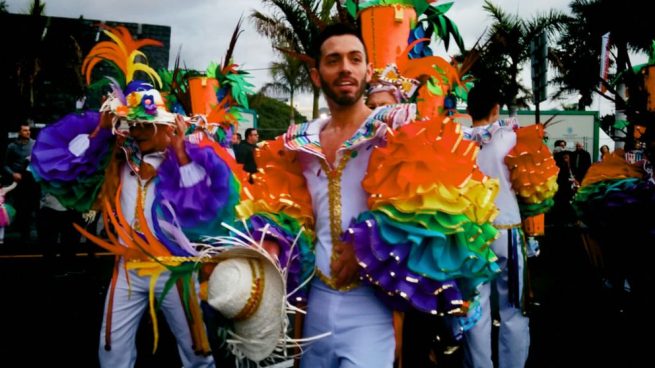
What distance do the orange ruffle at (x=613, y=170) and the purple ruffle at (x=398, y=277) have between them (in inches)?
130

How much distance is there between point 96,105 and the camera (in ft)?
15.4

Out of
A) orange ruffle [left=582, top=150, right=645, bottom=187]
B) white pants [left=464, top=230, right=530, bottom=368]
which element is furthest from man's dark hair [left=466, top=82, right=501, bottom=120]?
orange ruffle [left=582, top=150, right=645, bottom=187]

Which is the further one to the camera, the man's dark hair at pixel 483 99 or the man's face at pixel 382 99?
the man's dark hair at pixel 483 99

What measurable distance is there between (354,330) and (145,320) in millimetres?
4595

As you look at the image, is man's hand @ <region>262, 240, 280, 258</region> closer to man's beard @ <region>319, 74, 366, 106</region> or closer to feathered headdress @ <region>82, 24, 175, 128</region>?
man's beard @ <region>319, 74, 366, 106</region>

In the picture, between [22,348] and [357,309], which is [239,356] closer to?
[357,309]

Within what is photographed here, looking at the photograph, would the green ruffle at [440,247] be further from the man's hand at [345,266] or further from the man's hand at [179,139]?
the man's hand at [179,139]

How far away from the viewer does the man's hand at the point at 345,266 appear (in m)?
2.42

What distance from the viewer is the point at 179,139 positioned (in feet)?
11.4

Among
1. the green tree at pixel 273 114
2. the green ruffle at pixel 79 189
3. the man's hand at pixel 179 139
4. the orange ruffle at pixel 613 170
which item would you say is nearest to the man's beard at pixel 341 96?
the man's hand at pixel 179 139

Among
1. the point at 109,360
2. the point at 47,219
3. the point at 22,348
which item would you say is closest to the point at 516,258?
the point at 109,360

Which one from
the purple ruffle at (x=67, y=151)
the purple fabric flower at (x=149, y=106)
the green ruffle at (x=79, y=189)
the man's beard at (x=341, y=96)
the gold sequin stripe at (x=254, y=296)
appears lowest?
the gold sequin stripe at (x=254, y=296)

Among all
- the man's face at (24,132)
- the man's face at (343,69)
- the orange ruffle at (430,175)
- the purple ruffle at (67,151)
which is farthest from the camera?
the man's face at (24,132)

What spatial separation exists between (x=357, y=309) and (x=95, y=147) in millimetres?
2198
